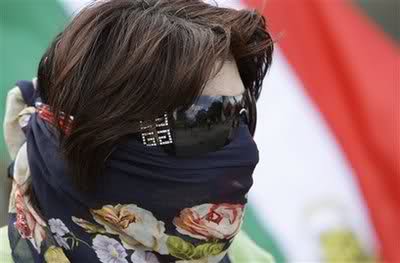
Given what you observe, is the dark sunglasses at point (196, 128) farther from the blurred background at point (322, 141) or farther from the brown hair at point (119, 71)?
the blurred background at point (322, 141)

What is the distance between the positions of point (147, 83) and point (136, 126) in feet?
0.24

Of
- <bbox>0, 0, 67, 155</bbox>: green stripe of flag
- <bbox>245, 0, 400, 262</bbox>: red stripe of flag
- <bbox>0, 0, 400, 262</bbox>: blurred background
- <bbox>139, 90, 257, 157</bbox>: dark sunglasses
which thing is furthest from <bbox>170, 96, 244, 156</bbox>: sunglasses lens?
<bbox>245, 0, 400, 262</bbox>: red stripe of flag

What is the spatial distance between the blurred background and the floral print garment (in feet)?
6.27

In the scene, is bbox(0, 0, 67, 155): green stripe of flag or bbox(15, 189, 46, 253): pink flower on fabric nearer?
bbox(15, 189, 46, 253): pink flower on fabric

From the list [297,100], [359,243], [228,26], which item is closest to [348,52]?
[297,100]

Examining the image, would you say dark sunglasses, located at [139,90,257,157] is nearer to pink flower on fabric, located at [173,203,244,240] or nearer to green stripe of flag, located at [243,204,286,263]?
pink flower on fabric, located at [173,203,244,240]

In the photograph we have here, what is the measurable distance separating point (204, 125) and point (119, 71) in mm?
169

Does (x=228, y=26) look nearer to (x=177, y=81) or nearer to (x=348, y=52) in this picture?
(x=177, y=81)

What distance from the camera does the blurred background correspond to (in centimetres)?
344

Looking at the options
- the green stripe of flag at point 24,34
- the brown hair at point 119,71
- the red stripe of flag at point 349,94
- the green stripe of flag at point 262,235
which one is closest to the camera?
the brown hair at point 119,71

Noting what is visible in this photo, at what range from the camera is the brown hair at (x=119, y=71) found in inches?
50.7

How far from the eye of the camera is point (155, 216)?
1352 millimetres

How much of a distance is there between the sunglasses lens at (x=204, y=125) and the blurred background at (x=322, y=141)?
1.95m

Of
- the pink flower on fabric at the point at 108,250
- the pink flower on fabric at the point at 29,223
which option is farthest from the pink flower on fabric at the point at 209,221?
the pink flower on fabric at the point at 29,223
